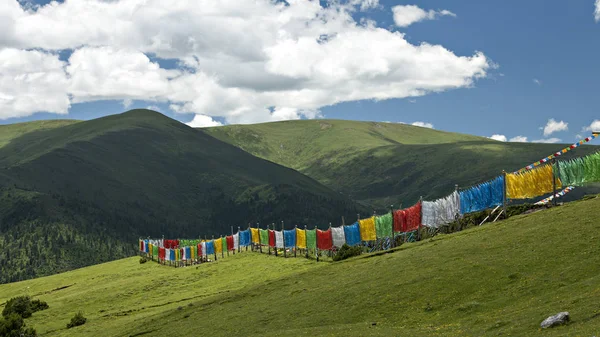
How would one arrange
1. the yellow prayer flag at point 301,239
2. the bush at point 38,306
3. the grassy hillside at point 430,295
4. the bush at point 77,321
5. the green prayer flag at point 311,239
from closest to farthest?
the grassy hillside at point 430,295 → the bush at point 77,321 → the green prayer flag at point 311,239 → the bush at point 38,306 → the yellow prayer flag at point 301,239

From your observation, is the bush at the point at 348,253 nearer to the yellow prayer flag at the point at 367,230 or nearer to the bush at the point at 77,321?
the yellow prayer flag at the point at 367,230

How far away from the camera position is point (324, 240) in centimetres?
6306

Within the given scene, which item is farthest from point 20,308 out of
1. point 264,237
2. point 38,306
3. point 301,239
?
point 301,239

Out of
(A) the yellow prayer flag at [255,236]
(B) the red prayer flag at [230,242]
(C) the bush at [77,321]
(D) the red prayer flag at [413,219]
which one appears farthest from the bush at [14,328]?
(B) the red prayer flag at [230,242]

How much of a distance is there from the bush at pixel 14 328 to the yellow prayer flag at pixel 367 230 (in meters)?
30.1

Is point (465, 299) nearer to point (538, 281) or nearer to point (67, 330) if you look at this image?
point (538, 281)

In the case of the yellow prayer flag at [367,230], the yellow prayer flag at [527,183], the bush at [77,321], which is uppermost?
the yellow prayer flag at [527,183]

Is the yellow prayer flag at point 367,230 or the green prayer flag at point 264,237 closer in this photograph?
the yellow prayer flag at point 367,230

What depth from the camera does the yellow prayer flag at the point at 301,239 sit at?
218 ft

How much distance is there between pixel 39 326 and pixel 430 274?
3937 cm

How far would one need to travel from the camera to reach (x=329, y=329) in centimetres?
2912

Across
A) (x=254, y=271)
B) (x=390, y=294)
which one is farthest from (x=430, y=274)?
(x=254, y=271)

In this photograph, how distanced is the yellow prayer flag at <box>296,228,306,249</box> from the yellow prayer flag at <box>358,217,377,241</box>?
28.9 feet

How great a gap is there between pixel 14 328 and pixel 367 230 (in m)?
32.0
